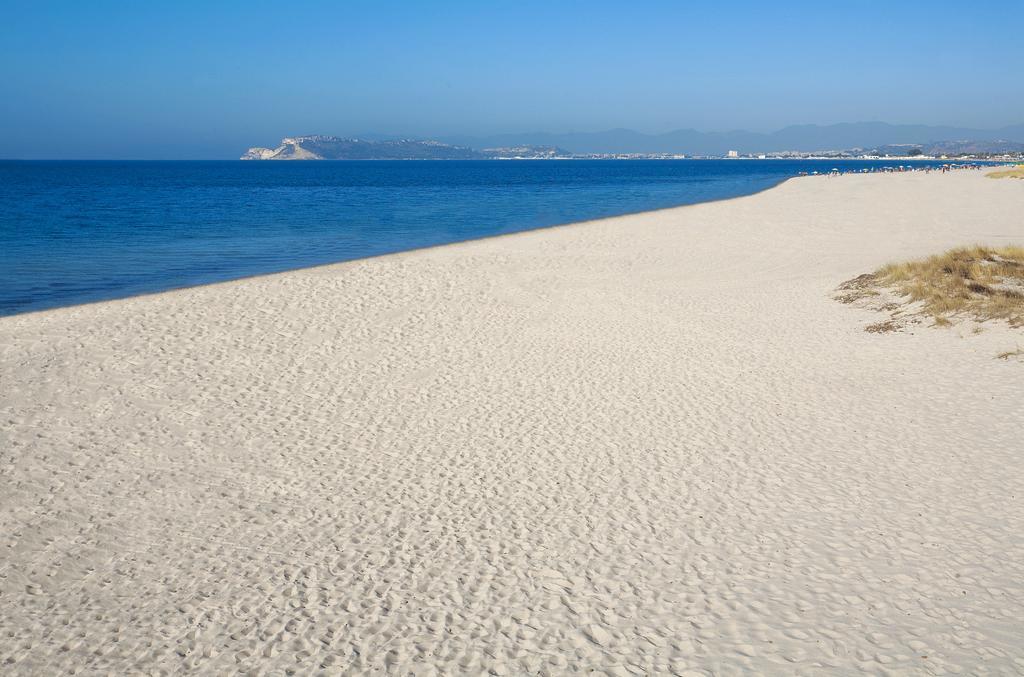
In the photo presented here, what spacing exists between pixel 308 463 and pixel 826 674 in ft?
17.5

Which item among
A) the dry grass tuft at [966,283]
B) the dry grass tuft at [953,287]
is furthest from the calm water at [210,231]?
the dry grass tuft at [966,283]

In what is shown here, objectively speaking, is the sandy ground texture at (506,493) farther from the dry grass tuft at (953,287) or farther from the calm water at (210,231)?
the calm water at (210,231)

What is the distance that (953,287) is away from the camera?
13.4 m

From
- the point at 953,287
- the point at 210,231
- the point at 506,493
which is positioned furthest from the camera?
the point at 210,231

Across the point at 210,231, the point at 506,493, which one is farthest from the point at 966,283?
the point at 210,231

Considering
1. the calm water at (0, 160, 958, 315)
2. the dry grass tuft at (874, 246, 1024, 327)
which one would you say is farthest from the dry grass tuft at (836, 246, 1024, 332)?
Answer: the calm water at (0, 160, 958, 315)

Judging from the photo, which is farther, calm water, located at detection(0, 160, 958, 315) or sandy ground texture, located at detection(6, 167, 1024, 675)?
calm water, located at detection(0, 160, 958, 315)

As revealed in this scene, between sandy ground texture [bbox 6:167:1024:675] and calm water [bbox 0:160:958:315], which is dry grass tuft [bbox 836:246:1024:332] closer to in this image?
sandy ground texture [bbox 6:167:1024:675]

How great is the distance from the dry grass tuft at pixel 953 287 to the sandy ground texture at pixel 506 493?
0.69m

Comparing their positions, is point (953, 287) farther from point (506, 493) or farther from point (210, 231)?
point (210, 231)

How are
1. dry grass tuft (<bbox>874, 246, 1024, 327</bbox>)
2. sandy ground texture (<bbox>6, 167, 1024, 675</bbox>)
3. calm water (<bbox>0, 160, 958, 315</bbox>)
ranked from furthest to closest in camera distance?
calm water (<bbox>0, 160, 958, 315</bbox>) → dry grass tuft (<bbox>874, 246, 1024, 327</bbox>) → sandy ground texture (<bbox>6, 167, 1024, 675</bbox>)

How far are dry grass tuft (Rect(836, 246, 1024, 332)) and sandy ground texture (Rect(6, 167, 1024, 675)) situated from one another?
2.26 feet

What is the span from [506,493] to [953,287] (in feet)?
34.2

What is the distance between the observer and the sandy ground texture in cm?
492
